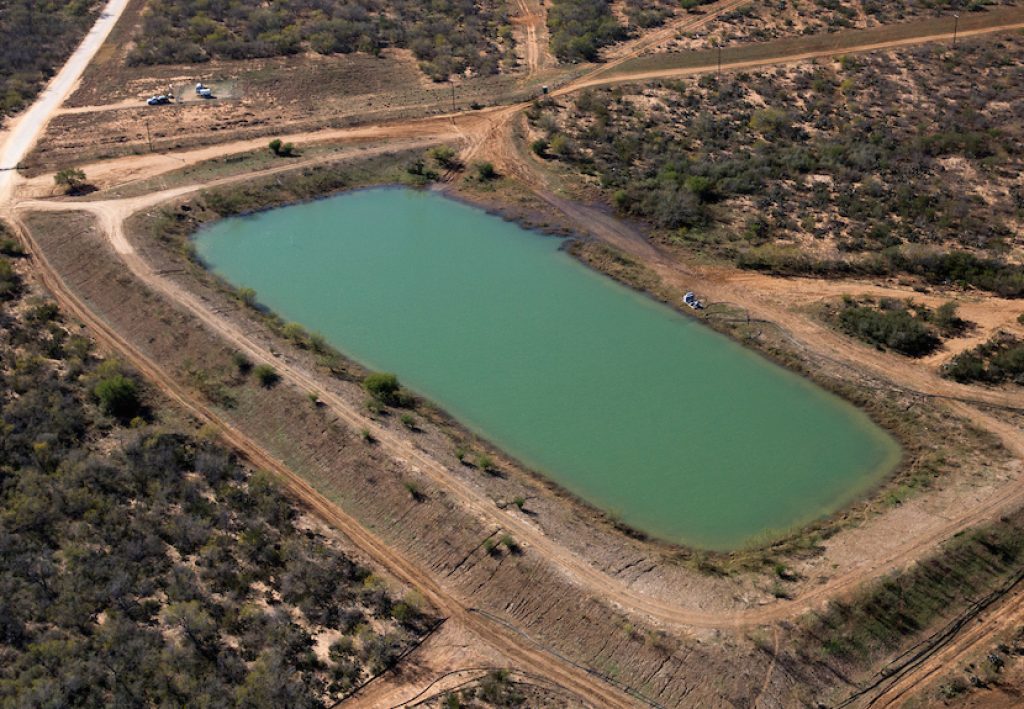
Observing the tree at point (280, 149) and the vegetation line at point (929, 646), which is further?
the tree at point (280, 149)

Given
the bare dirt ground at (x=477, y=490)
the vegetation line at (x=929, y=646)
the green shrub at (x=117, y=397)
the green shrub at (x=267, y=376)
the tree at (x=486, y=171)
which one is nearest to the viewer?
the vegetation line at (x=929, y=646)

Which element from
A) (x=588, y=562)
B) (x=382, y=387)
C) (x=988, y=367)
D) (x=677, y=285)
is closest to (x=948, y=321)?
(x=988, y=367)

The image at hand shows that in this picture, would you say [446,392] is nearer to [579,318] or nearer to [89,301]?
[579,318]

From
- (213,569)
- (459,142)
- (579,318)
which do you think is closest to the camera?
(213,569)

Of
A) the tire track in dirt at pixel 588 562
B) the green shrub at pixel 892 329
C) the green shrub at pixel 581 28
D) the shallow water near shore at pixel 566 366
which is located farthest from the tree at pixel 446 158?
the green shrub at pixel 892 329

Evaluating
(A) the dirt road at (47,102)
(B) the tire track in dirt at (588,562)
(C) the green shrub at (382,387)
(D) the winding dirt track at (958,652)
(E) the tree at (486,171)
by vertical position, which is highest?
(A) the dirt road at (47,102)

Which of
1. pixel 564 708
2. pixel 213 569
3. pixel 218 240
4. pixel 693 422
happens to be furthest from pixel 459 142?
pixel 564 708

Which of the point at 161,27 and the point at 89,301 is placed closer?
the point at 89,301

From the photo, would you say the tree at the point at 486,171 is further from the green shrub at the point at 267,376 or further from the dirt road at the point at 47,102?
the dirt road at the point at 47,102
